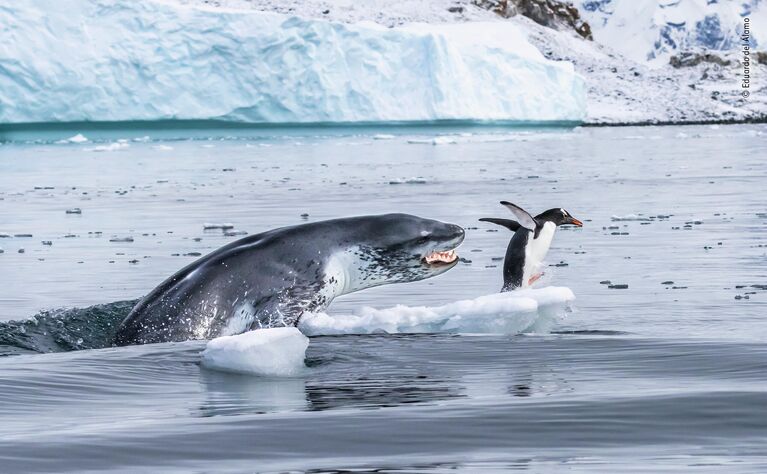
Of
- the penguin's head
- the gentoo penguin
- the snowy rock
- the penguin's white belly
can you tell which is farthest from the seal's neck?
the penguin's head

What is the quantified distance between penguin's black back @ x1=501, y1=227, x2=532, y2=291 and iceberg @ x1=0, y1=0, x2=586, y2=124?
34.3 meters

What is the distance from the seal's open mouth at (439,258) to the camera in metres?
7.44

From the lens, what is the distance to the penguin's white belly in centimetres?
963

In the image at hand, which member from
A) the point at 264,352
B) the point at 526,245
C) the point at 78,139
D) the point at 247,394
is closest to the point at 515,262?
the point at 526,245

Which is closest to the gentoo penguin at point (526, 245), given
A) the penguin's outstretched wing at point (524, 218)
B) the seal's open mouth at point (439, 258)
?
the penguin's outstretched wing at point (524, 218)

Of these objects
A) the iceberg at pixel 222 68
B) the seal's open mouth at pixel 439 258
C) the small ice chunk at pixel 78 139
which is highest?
the seal's open mouth at pixel 439 258

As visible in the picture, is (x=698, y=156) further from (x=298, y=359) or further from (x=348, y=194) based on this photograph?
(x=298, y=359)

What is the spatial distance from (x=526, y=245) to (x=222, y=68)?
37.0 meters

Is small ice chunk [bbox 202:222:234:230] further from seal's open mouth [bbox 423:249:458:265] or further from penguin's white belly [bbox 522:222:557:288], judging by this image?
seal's open mouth [bbox 423:249:458:265]

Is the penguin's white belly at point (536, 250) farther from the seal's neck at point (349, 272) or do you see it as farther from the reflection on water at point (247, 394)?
the reflection on water at point (247, 394)

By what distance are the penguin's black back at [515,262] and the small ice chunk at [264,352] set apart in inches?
147

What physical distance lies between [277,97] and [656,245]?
35.7m

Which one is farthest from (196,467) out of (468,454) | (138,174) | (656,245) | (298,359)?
(138,174)

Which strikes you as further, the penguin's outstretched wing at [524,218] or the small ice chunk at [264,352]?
the penguin's outstretched wing at [524,218]
